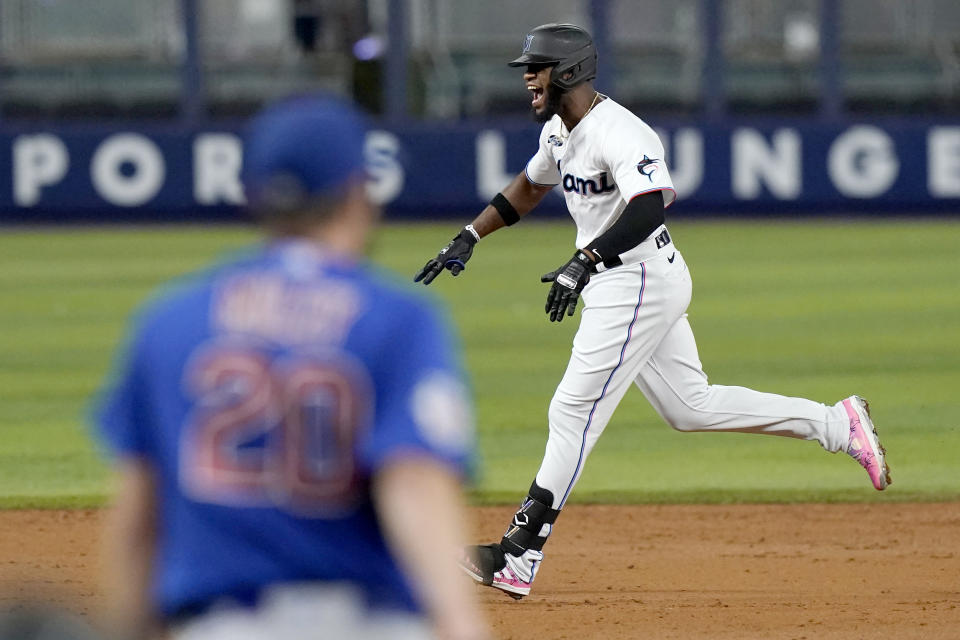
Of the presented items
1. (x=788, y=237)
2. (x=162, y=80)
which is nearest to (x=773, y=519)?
(x=788, y=237)

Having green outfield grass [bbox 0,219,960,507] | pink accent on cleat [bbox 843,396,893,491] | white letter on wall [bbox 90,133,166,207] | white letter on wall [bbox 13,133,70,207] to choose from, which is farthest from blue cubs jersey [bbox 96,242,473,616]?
white letter on wall [bbox 13,133,70,207]

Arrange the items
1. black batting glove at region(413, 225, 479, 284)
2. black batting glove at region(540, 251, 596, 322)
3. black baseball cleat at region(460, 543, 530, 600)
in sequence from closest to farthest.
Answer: black batting glove at region(540, 251, 596, 322), black baseball cleat at region(460, 543, 530, 600), black batting glove at region(413, 225, 479, 284)

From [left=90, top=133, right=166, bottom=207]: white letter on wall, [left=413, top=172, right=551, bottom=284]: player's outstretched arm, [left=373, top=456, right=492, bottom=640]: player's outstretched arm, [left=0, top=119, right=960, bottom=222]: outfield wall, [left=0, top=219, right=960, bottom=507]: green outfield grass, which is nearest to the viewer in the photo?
[left=373, top=456, right=492, bottom=640]: player's outstretched arm

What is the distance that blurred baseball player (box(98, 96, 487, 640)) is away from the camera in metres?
2.51

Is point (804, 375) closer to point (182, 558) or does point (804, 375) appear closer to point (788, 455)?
point (788, 455)

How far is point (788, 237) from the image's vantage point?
22.7 meters

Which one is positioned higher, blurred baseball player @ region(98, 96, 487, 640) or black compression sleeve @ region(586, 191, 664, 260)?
blurred baseball player @ region(98, 96, 487, 640)

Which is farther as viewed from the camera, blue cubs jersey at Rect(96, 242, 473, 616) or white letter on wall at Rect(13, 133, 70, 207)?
white letter on wall at Rect(13, 133, 70, 207)

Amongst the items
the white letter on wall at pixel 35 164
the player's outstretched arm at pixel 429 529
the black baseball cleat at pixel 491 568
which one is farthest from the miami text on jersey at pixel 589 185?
the white letter on wall at pixel 35 164

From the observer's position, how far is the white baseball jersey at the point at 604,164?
20.1 ft

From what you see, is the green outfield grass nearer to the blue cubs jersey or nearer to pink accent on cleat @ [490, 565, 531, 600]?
pink accent on cleat @ [490, 565, 531, 600]

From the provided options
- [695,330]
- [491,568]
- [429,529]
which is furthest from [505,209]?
[695,330]

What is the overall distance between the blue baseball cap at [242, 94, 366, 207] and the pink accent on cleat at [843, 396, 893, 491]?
4769 mm

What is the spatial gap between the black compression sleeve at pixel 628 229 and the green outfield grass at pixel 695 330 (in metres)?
2.69
